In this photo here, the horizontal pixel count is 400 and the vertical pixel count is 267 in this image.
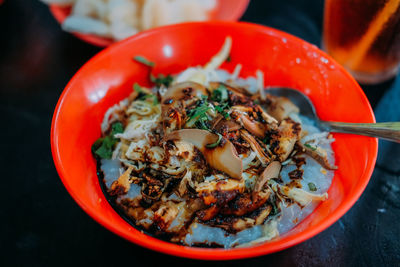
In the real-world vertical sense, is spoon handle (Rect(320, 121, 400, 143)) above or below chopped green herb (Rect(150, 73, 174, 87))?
above

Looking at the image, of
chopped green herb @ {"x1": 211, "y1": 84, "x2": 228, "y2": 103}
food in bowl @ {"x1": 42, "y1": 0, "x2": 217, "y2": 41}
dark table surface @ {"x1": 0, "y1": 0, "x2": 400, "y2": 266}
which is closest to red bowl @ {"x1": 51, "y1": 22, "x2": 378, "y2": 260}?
dark table surface @ {"x1": 0, "y1": 0, "x2": 400, "y2": 266}

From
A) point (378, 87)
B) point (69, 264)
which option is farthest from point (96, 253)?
point (378, 87)

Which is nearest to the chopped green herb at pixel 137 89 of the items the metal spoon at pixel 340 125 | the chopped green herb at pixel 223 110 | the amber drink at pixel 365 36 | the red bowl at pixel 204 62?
the red bowl at pixel 204 62

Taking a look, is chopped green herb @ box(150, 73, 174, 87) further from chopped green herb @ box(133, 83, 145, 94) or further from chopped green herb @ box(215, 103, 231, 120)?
chopped green herb @ box(215, 103, 231, 120)

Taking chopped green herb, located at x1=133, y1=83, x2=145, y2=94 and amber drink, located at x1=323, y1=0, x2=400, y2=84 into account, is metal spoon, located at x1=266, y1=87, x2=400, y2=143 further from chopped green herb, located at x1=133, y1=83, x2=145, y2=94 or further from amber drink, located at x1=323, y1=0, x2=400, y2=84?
chopped green herb, located at x1=133, y1=83, x2=145, y2=94

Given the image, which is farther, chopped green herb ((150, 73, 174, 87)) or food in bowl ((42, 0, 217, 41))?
food in bowl ((42, 0, 217, 41))

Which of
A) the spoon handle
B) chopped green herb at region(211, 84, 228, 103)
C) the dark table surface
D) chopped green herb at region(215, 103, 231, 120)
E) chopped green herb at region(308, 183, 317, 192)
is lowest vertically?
the dark table surface

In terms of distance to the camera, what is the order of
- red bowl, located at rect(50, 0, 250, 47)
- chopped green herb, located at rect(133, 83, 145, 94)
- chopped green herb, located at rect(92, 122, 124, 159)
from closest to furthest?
1. chopped green herb, located at rect(92, 122, 124, 159)
2. chopped green herb, located at rect(133, 83, 145, 94)
3. red bowl, located at rect(50, 0, 250, 47)

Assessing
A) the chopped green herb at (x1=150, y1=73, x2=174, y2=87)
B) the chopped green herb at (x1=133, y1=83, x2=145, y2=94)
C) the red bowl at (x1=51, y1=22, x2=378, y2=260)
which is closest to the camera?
the red bowl at (x1=51, y1=22, x2=378, y2=260)
